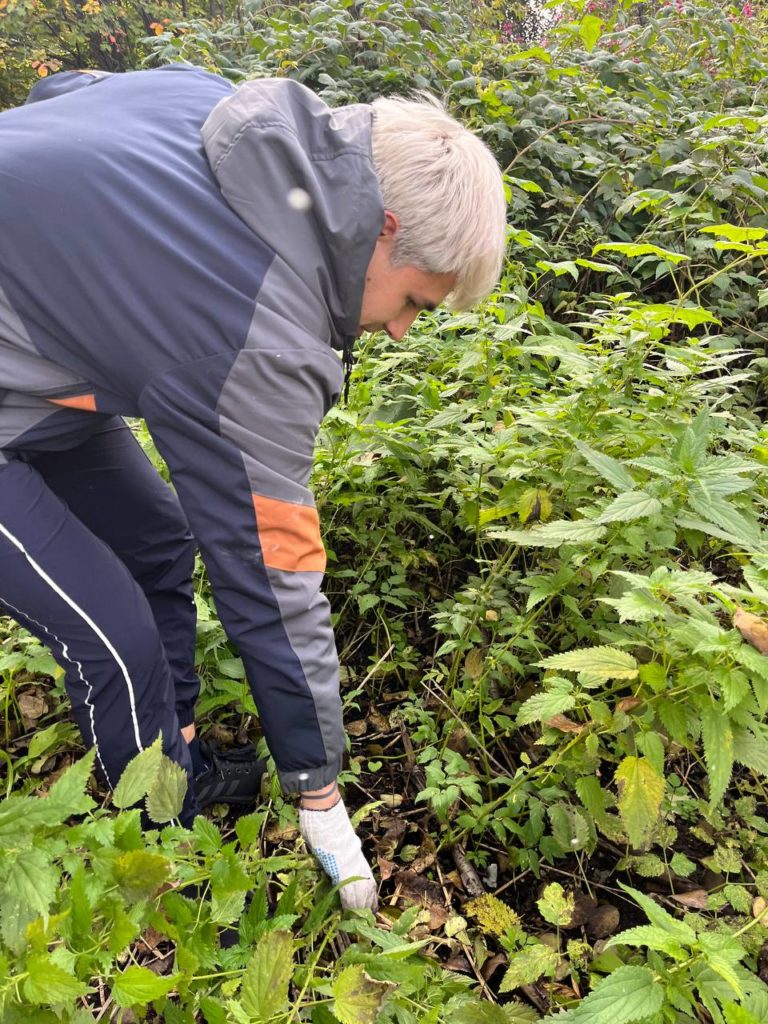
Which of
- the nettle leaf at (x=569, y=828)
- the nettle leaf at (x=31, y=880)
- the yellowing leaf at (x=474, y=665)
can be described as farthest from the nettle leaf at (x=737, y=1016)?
the yellowing leaf at (x=474, y=665)

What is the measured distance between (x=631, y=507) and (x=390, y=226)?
0.78m

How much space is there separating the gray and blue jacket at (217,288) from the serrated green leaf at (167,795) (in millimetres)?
286

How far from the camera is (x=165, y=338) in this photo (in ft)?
4.26

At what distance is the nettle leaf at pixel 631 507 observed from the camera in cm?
148

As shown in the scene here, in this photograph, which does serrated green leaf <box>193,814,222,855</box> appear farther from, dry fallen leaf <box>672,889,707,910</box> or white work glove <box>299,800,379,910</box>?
dry fallen leaf <box>672,889,707,910</box>

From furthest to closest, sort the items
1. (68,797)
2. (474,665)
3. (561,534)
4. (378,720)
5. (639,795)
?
(378,720) → (474,665) → (561,534) → (639,795) → (68,797)

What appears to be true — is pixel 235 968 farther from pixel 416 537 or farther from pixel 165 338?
pixel 416 537

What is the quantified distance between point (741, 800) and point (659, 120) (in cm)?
403

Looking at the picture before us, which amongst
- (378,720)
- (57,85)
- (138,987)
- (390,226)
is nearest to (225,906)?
(138,987)

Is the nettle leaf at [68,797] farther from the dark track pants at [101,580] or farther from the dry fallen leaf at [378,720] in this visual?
the dry fallen leaf at [378,720]

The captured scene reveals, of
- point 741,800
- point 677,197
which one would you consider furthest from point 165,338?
point 677,197

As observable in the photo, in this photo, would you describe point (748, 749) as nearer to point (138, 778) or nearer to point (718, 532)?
point (718, 532)

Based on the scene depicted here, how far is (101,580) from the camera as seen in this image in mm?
1606

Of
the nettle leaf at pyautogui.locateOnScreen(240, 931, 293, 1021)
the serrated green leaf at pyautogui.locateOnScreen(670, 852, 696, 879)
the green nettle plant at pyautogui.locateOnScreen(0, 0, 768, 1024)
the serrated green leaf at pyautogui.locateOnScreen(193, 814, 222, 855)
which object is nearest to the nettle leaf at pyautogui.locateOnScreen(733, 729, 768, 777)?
the green nettle plant at pyautogui.locateOnScreen(0, 0, 768, 1024)
